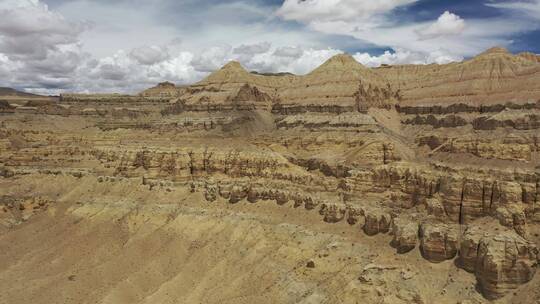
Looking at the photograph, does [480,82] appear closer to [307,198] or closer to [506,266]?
[307,198]

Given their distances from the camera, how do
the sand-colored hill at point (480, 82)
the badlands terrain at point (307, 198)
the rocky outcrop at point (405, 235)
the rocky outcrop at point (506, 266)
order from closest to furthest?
the rocky outcrop at point (506, 266) < the badlands terrain at point (307, 198) < the rocky outcrop at point (405, 235) < the sand-colored hill at point (480, 82)

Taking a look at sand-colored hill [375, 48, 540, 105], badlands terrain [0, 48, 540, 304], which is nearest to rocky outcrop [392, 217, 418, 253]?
badlands terrain [0, 48, 540, 304]

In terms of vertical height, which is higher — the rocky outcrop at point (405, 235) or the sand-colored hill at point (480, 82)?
the sand-colored hill at point (480, 82)

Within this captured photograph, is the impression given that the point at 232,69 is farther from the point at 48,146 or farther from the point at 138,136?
the point at 48,146

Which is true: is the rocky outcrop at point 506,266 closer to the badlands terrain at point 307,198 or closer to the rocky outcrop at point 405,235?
the badlands terrain at point 307,198

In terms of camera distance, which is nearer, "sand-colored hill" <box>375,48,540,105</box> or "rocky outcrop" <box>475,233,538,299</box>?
"rocky outcrop" <box>475,233,538,299</box>

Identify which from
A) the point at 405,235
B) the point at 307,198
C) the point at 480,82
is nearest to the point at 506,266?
the point at 405,235

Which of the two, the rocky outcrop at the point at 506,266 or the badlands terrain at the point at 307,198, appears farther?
the badlands terrain at the point at 307,198

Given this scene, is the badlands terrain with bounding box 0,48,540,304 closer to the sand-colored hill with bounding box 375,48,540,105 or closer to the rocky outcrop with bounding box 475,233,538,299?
the rocky outcrop with bounding box 475,233,538,299

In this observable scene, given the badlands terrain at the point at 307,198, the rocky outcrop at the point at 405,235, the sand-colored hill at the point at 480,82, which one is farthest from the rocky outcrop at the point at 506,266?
the sand-colored hill at the point at 480,82
